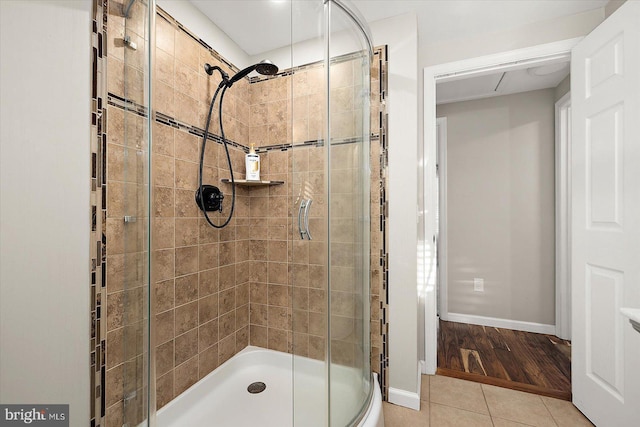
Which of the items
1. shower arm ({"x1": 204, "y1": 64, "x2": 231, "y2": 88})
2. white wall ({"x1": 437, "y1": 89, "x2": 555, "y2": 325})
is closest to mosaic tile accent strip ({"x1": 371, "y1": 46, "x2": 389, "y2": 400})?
shower arm ({"x1": 204, "y1": 64, "x2": 231, "y2": 88})

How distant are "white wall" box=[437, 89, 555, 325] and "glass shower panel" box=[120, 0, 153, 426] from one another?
2.79 m

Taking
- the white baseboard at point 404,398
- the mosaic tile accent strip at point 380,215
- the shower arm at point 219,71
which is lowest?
the white baseboard at point 404,398

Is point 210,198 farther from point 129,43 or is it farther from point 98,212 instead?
point 129,43

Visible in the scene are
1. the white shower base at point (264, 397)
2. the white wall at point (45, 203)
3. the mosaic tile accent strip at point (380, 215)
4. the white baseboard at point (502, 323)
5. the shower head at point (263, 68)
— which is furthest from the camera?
the white baseboard at point (502, 323)

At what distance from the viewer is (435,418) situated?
61.4 inches

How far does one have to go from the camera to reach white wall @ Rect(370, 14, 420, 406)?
168cm

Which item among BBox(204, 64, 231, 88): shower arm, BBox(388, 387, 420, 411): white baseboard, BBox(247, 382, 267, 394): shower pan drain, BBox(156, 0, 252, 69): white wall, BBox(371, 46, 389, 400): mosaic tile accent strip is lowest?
BBox(388, 387, 420, 411): white baseboard

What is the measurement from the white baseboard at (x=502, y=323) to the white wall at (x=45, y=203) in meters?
2.96

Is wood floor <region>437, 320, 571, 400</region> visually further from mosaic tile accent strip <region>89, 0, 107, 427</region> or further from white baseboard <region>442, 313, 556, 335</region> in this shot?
mosaic tile accent strip <region>89, 0, 107, 427</region>

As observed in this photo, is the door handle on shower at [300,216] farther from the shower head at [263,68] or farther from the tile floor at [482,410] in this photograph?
the tile floor at [482,410]

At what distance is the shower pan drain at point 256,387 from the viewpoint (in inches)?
66.2

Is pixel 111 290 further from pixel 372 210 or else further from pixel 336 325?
pixel 372 210

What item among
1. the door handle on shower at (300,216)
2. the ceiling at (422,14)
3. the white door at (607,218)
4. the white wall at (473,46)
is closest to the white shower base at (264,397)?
the door handle on shower at (300,216)

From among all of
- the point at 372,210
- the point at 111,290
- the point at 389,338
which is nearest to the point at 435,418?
the point at 389,338
